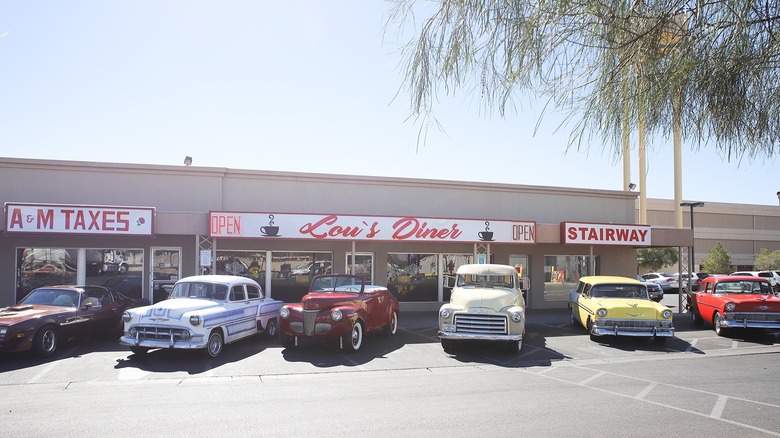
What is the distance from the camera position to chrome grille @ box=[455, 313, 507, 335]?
1195 centimetres

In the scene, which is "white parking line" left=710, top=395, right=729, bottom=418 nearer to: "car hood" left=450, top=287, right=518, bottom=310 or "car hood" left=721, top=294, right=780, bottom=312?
"car hood" left=450, top=287, right=518, bottom=310

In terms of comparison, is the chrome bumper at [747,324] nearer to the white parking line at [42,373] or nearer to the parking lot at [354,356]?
the parking lot at [354,356]

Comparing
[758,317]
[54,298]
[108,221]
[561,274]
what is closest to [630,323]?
[758,317]

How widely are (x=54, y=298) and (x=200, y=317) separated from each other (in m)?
4.34

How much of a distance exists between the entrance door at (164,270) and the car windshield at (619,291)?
13360mm

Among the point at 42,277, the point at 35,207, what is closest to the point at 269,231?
the point at 35,207

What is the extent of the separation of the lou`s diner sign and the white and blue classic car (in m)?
3.22

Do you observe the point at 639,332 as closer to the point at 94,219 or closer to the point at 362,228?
the point at 362,228

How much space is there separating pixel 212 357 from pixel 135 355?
1745mm

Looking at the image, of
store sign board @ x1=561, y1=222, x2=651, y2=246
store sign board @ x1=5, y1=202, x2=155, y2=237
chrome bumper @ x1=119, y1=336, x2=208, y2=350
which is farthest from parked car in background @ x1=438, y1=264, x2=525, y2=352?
store sign board @ x1=5, y1=202, x2=155, y2=237

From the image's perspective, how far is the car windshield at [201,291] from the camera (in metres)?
12.4

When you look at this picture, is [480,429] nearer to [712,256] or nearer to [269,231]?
[269,231]

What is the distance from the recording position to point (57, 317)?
1162 cm

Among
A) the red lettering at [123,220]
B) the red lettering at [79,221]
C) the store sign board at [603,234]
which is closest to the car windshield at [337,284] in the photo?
the red lettering at [123,220]
